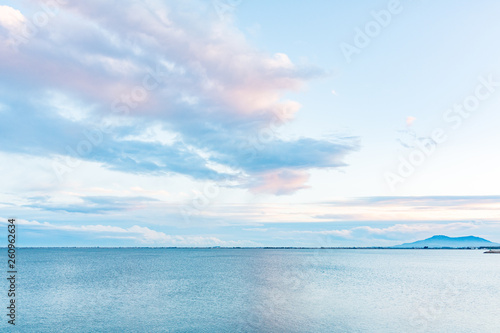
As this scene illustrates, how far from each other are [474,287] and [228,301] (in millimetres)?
55359

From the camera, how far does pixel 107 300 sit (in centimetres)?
5756

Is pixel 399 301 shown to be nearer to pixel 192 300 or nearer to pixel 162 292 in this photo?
pixel 192 300

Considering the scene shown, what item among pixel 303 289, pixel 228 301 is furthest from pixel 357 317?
pixel 303 289

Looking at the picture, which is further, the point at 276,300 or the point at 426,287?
the point at 426,287

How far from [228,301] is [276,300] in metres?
7.84

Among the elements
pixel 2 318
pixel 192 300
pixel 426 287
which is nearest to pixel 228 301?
pixel 192 300

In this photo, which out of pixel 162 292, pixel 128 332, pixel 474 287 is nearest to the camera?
pixel 128 332

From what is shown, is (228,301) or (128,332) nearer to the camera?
(128,332)

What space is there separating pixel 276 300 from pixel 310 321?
49.6 ft

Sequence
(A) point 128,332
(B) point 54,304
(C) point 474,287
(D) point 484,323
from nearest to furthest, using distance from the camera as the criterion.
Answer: (A) point 128,332, (D) point 484,323, (B) point 54,304, (C) point 474,287

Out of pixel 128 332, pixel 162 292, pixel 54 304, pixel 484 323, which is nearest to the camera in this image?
pixel 128 332

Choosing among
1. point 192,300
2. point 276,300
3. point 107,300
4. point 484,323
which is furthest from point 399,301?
point 107,300

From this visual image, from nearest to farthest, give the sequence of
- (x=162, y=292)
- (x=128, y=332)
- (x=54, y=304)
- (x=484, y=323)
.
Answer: (x=128, y=332) < (x=484, y=323) < (x=54, y=304) < (x=162, y=292)

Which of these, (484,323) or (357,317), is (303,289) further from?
(484,323)
